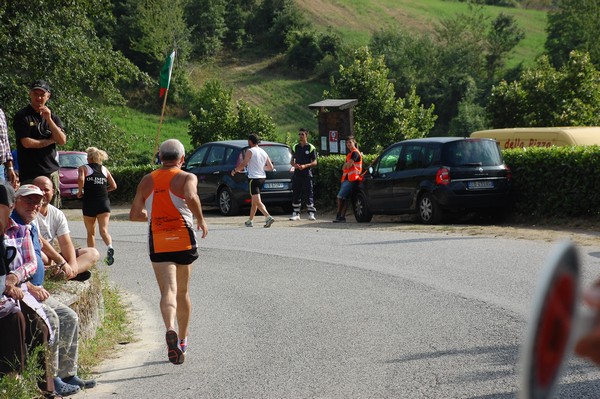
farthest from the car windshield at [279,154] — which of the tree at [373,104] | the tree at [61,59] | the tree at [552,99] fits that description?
the tree at [373,104]

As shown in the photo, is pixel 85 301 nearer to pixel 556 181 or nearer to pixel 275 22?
pixel 556 181

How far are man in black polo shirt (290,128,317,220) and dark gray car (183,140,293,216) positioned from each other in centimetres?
162

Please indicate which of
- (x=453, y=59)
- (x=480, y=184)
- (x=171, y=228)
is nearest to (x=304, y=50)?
(x=453, y=59)

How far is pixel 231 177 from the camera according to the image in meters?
24.0

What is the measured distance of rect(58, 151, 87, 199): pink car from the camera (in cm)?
3161

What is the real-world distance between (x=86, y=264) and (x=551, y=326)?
322 inches

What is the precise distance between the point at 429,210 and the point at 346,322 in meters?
10.2

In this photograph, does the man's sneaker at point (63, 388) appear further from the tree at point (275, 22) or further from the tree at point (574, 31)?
the tree at point (275, 22)

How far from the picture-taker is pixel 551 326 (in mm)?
1047

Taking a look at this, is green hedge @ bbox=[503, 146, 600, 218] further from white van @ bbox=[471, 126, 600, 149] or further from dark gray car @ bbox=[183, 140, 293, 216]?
dark gray car @ bbox=[183, 140, 293, 216]

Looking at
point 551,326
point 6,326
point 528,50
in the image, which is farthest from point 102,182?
point 528,50

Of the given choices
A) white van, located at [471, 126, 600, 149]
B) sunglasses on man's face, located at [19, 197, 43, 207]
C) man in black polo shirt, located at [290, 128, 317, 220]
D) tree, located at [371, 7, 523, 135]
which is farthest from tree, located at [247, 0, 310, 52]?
sunglasses on man's face, located at [19, 197, 43, 207]

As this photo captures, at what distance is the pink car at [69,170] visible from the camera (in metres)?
31.6

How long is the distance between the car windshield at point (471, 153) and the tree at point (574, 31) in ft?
231
